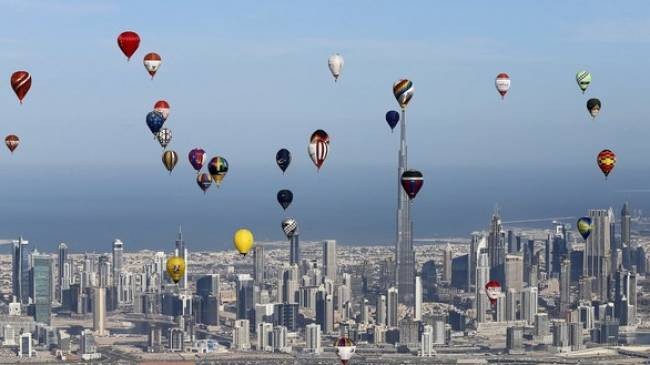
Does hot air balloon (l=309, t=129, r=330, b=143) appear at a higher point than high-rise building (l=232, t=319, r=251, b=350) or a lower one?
higher

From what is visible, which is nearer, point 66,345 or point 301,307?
point 66,345

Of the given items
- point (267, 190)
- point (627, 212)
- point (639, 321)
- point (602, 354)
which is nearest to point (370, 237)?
point (627, 212)

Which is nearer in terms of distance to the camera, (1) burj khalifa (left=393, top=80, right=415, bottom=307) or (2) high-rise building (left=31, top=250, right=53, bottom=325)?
(2) high-rise building (left=31, top=250, right=53, bottom=325)

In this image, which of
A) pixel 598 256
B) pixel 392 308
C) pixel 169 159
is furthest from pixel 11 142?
pixel 598 256

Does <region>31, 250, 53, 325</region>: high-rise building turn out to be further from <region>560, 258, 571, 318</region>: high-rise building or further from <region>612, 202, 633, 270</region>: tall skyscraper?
<region>612, 202, 633, 270</region>: tall skyscraper

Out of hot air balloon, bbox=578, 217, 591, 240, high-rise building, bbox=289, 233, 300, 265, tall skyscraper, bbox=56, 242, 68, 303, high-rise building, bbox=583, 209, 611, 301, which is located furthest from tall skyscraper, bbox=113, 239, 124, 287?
high-rise building, bbox=583, 209, 611, 301

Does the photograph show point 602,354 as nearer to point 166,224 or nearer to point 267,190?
point 166,224

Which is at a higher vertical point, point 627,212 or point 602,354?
point 627,212
